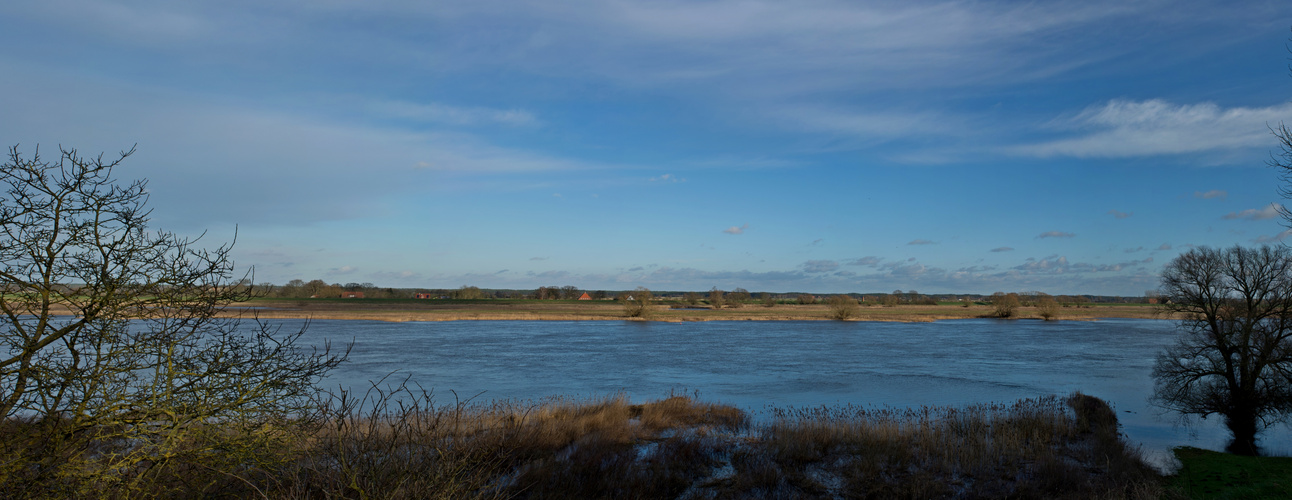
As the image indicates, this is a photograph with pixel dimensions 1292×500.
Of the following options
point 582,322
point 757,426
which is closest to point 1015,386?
point 757,426

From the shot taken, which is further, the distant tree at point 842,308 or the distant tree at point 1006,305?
the distant tree at point 1006,305

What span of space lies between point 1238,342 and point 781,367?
1474cm

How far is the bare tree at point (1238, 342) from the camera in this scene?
19656 mm

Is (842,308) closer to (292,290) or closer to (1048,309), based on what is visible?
(1048,309)

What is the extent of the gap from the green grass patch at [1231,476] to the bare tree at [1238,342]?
5.85 metres

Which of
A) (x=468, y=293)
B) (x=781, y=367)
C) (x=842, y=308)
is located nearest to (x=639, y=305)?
(x=842, y=308)

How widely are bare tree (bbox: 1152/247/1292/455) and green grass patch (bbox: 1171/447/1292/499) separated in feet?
19.2

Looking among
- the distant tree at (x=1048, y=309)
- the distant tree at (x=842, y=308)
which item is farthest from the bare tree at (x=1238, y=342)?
the distant tree at (x=1048, y=309)

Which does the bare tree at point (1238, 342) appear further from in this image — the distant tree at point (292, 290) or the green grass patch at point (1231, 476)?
the distant tree at point (292, 290)

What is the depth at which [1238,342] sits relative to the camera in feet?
67.8

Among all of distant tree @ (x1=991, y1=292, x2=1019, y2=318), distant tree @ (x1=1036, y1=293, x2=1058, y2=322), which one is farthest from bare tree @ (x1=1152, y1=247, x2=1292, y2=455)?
distant tree @ (x1=991, y1=292, x2=1019, y2=318)

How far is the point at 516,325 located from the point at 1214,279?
4278 centimetres

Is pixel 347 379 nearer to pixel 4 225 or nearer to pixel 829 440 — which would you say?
pixel 829 440

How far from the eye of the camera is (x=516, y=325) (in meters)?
53.8
